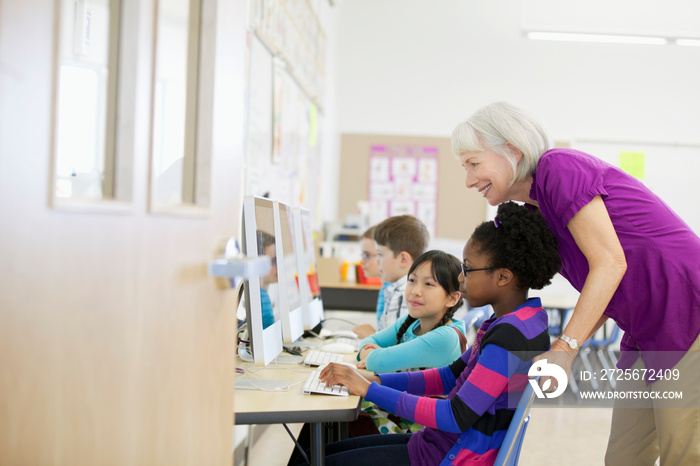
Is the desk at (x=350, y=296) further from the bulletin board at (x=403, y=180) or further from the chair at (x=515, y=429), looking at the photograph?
the chair at (x=515, y=429)

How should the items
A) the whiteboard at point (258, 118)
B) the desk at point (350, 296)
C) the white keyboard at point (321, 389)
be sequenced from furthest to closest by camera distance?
1. the desk at point (350, 296)
2. the whiteboard at point (258, 118)
3. the white keyboard at point (321, 389)

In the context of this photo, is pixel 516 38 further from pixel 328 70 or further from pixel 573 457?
pixel 573 457

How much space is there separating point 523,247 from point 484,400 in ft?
1.14

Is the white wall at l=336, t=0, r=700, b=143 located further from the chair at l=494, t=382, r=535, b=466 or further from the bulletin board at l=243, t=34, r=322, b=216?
the chair at l=494, t=382, r=535, b=466

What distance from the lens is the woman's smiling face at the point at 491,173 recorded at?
141 centimetres

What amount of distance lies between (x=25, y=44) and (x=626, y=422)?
1.45 metres

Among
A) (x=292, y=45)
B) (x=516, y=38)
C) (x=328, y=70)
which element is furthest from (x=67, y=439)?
(x=516, y=38)

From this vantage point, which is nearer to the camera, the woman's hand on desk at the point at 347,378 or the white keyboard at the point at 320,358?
the woman's hand on desk at the point at 347,378

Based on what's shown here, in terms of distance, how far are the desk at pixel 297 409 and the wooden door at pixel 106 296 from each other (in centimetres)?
41

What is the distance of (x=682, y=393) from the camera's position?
4.06ft

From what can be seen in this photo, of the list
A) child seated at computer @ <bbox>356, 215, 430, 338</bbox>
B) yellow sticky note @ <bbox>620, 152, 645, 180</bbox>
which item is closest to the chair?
child seated at computer @ <bbox>356, 215, 430, 338</bbox>

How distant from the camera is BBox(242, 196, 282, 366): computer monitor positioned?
1322 mm

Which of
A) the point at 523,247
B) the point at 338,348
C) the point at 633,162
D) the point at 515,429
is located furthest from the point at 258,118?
the point at 633,162

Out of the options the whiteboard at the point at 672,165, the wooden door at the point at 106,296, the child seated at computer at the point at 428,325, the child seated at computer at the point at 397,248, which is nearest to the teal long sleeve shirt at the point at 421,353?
the child seated at computer at the point at 428,325
